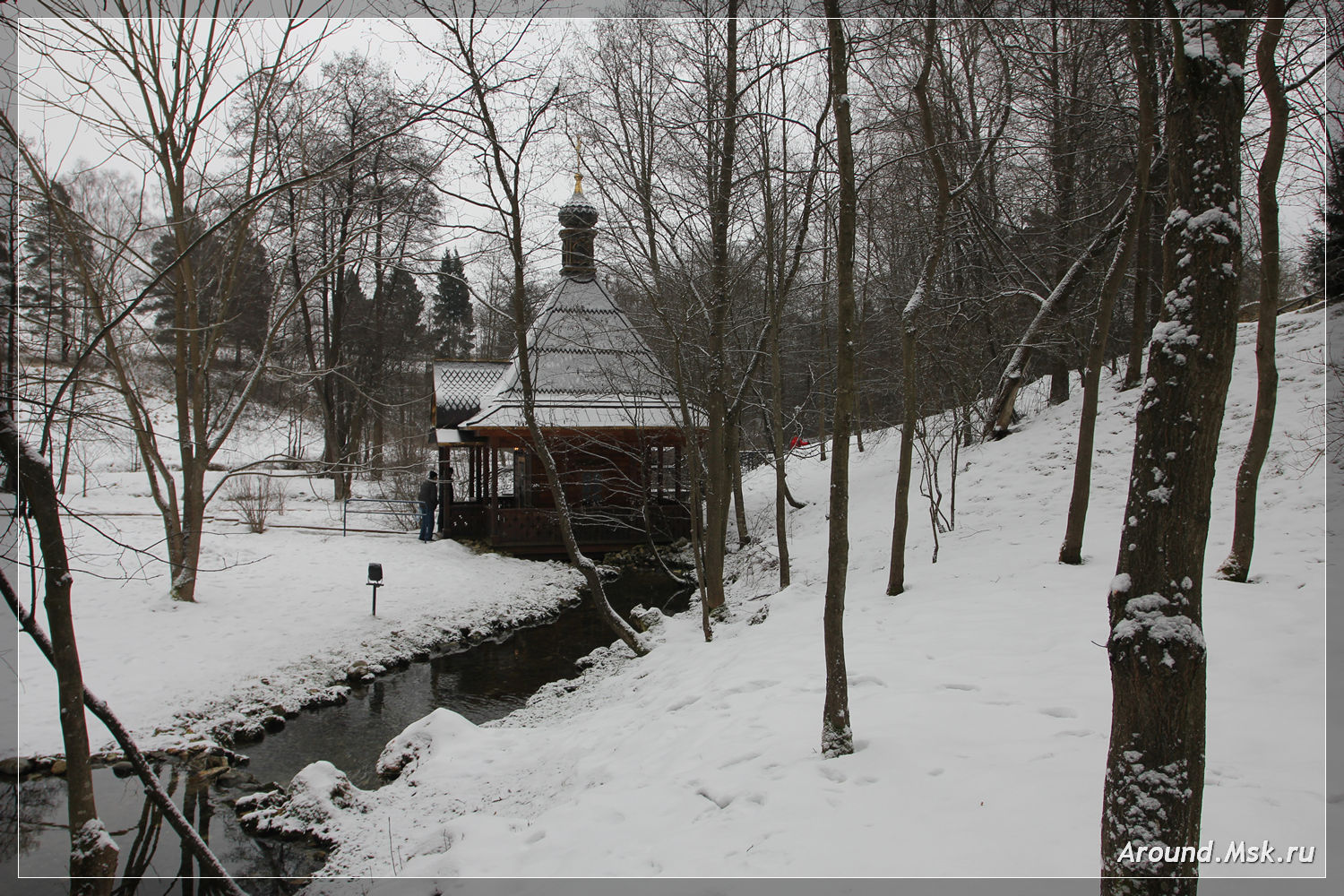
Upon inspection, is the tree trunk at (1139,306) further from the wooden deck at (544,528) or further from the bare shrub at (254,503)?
the bare shrub at (254,503)

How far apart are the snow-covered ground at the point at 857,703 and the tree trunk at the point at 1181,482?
64 centimetres

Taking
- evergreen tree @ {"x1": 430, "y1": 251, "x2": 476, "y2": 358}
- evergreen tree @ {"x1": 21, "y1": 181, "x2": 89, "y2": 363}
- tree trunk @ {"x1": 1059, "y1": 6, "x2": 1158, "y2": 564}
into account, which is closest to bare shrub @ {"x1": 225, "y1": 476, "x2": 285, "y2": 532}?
evergreen tree @ {"x1": 21, "y1": 181, "x2": 89, "y2": 363}

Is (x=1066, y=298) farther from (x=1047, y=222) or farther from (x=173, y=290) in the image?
(x=173, y=290)

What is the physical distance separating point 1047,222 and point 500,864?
38.2ft

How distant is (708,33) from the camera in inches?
350

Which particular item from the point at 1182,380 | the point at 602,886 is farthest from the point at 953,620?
the point at 1182,380

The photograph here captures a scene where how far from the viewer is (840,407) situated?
148 inches

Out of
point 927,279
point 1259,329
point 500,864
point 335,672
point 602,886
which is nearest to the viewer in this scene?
point 602,886

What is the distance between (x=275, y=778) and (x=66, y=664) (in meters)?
3.79

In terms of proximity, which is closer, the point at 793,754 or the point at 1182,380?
the point at 1182,380

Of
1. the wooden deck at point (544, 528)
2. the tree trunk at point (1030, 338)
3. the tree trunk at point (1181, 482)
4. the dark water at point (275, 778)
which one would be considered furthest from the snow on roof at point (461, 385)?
the tree trunk at point (1181, 482)

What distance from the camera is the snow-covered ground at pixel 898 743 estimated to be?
291 cm

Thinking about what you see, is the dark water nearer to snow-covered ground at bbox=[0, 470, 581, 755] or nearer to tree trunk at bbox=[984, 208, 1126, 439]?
snow-covered ground at bbox=[0, 470, 581, 755]

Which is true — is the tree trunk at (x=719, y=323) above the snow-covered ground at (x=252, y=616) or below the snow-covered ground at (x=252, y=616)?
above
